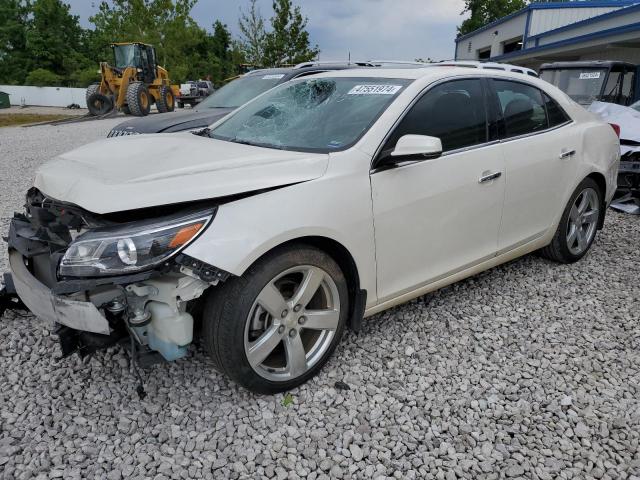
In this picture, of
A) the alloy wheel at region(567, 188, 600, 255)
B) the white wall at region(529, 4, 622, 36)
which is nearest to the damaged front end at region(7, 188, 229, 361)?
the alloy wheel at region(567, 188, 600, 255)

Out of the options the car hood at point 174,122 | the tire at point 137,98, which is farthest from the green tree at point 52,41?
the car hood at point 174,122

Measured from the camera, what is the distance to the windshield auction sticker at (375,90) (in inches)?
119

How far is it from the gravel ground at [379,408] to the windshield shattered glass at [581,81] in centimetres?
896

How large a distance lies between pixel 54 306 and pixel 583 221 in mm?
4183

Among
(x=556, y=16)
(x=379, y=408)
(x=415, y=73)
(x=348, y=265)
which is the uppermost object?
(x=556, y=16)

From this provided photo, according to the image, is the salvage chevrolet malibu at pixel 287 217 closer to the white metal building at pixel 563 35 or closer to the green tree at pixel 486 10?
the white metal building at pixel 563 35

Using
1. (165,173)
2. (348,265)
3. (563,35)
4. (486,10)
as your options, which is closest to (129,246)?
(165,173)

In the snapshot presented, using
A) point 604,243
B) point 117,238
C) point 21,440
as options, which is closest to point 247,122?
point 117,238

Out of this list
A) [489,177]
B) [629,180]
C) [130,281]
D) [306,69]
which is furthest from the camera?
[306,69]

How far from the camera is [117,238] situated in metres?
2.15

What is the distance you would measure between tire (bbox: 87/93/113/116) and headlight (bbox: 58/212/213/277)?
68.2 ft

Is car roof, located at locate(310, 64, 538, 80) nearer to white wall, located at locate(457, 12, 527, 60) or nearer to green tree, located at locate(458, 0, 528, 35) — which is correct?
white wall, located at locate(457, 12, 527, 60)

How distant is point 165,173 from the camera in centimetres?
239

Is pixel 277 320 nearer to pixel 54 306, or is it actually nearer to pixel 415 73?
pixel 54 306
